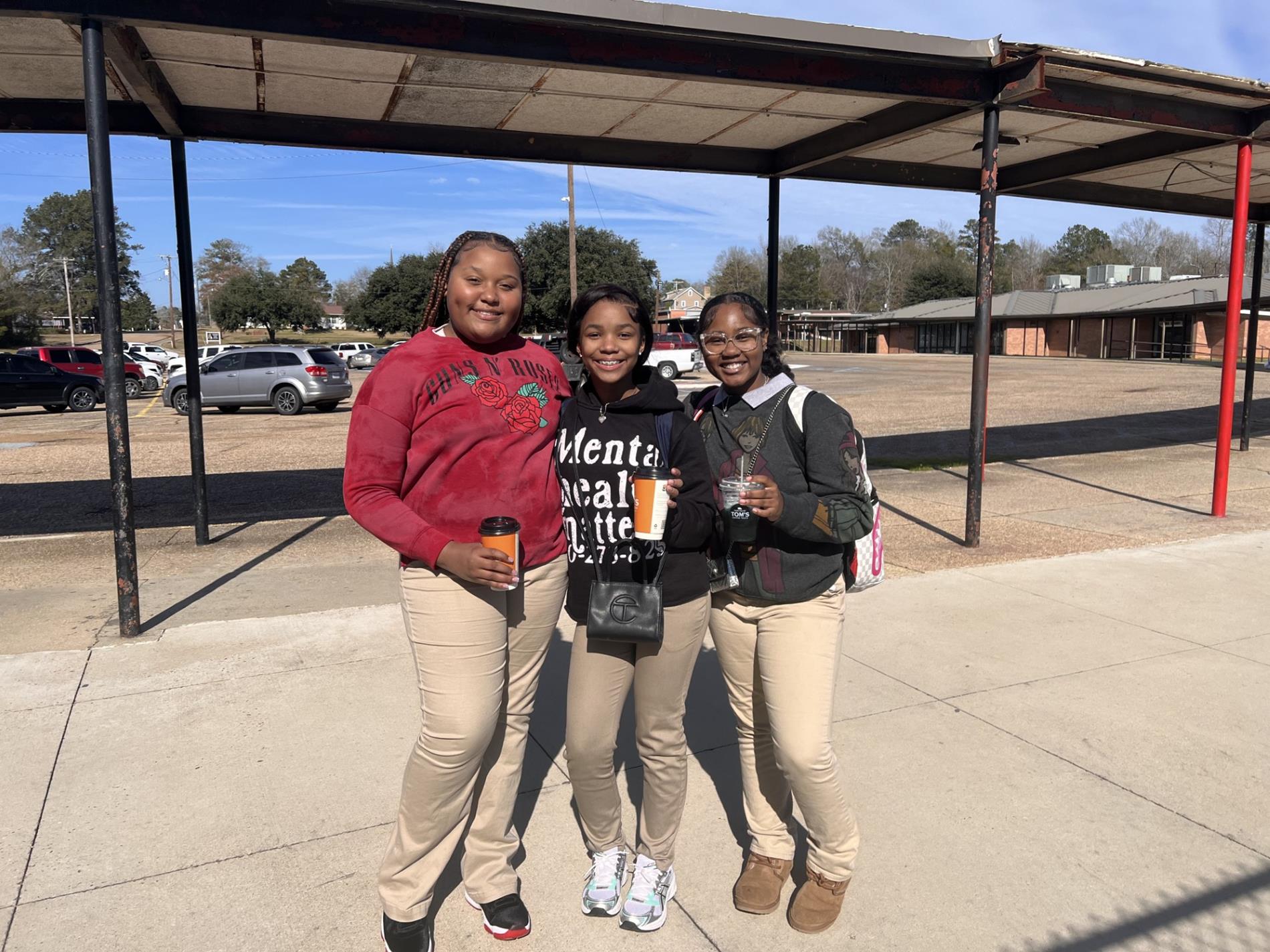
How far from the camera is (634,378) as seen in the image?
2.56 meters

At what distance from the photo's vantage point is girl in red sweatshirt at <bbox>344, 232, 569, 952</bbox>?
7.57 feet

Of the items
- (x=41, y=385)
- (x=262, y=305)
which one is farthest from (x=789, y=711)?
(x=262, y=305)

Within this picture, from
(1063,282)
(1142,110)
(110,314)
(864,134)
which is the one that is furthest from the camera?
(1063,282)

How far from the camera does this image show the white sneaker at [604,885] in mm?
2637

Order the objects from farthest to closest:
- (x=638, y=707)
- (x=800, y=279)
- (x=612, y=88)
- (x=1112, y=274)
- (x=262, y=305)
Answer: (x=800, y=279), (x=262, y=305), (x=1112, y=274), (x=612, y=88), (x=638, y=707)

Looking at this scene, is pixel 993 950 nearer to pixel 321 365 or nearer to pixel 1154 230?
pixel 321 365

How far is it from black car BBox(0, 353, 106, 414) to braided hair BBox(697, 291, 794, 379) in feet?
75.9

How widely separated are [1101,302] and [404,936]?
5331 centimetres

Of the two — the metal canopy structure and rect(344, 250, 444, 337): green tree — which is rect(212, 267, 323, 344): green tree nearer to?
rect(344, 250, 444, 337): green tree

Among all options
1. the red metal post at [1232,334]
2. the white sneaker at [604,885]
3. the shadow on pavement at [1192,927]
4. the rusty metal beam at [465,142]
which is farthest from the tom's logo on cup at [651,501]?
the red metal post at [1232,334]

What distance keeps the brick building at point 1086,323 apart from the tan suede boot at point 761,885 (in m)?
38.2

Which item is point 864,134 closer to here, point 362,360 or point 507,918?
point 507,918

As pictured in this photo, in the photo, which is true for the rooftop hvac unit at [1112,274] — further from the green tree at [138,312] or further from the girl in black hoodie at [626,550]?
the green tree at [138,312]

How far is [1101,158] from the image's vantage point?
8758 mm
